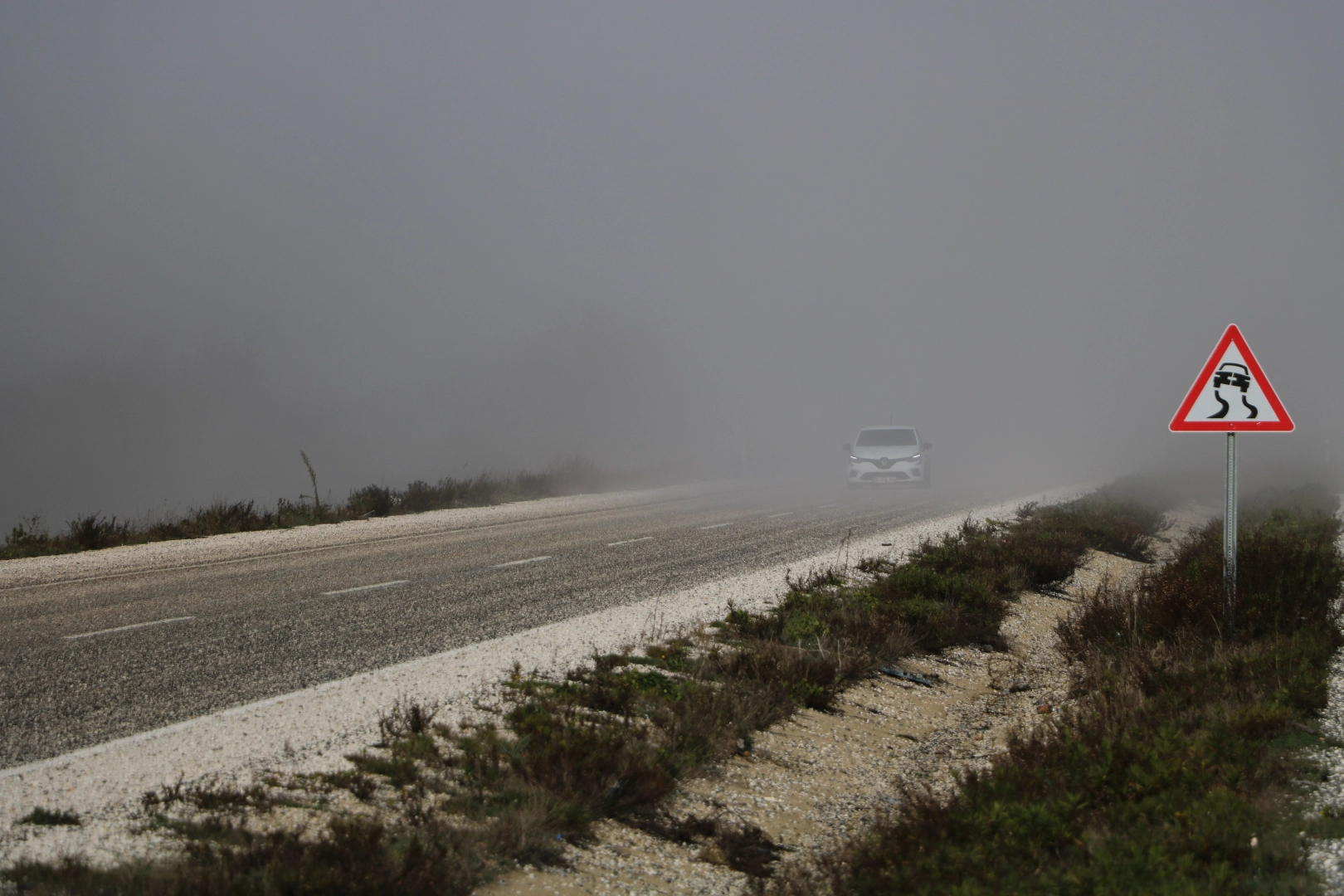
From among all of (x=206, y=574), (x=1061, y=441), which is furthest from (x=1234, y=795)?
(x=1061, y=441)

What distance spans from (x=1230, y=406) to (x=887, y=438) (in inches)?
926

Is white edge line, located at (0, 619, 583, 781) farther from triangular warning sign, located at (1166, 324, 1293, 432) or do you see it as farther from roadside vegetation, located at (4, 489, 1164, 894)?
triangular warning sign, located at (1166, 324, 1293, 432)

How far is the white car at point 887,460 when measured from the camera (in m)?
30.3

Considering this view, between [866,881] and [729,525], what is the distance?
15.1 meters

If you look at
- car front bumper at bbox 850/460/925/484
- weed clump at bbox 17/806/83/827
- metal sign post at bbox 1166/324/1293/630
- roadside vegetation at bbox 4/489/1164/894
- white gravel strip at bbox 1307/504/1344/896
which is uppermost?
metal sign post at bbox 1166/324/1293/630

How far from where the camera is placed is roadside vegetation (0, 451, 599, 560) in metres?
15.8

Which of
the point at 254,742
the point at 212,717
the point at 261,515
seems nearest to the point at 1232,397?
the point at 254,742

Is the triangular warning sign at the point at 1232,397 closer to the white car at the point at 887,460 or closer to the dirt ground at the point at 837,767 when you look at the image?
the dirt ground at the point at 837,767

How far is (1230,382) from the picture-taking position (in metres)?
7.86

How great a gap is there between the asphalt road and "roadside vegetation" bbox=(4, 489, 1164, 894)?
1.47m

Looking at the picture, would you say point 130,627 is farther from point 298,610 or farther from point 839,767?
point 839,767

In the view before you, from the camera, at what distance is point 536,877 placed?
3662 mm

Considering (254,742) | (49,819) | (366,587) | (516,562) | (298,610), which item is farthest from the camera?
(516,562)

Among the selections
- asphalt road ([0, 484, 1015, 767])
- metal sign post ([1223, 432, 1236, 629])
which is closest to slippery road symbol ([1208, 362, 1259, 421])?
metal sign post ([1223, 432, 1236, 629])
